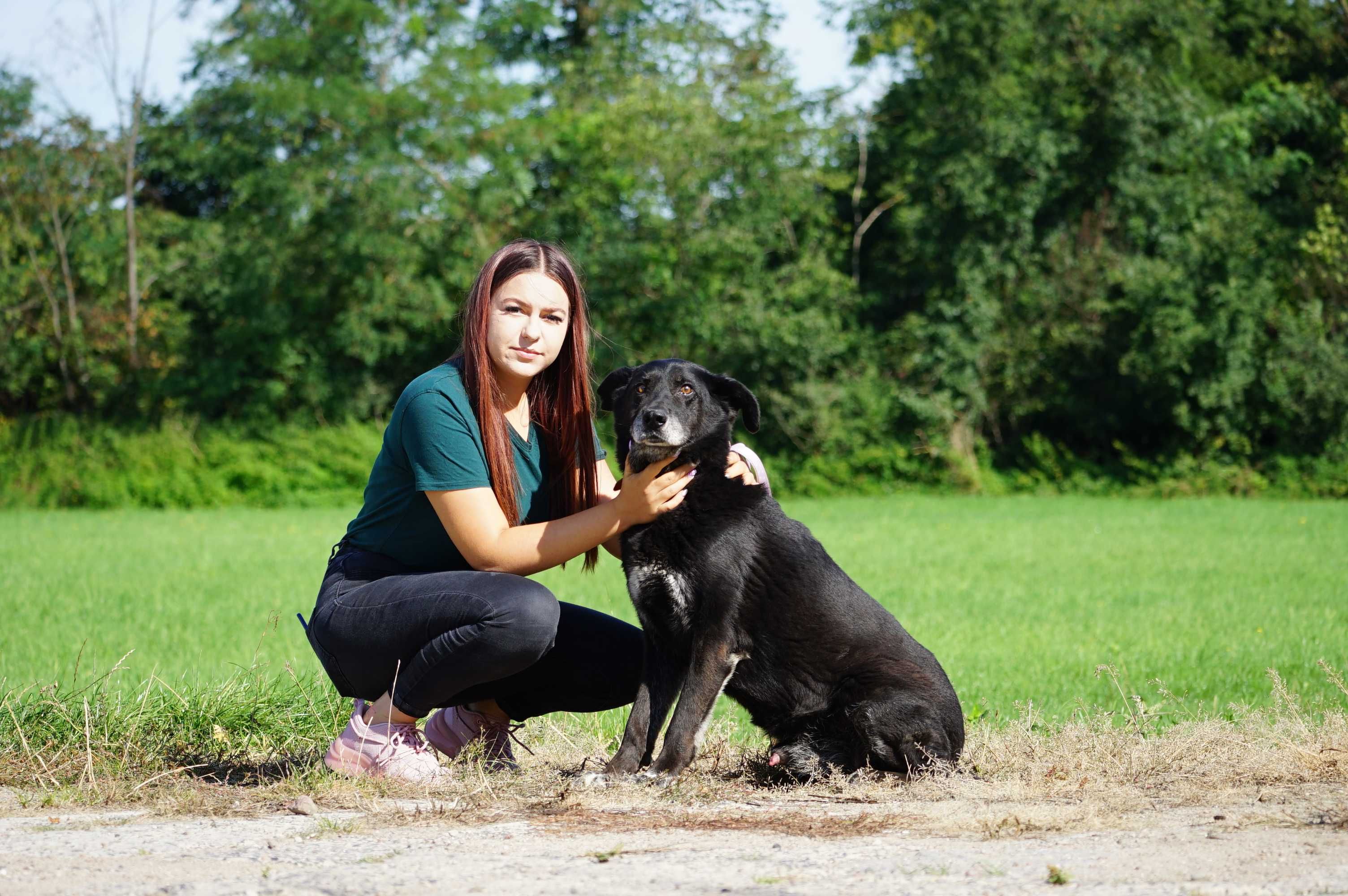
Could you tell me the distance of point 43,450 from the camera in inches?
922

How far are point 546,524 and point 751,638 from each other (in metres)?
0.76

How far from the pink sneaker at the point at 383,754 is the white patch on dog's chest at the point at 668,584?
873 millimetres

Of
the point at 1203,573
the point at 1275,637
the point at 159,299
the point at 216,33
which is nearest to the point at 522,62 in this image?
the point at 216,33

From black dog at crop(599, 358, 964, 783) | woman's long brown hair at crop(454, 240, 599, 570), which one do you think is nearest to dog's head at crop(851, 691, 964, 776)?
black dog at crop(599, 358, 964, 783)

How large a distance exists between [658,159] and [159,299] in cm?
1232

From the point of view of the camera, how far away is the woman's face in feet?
13.1

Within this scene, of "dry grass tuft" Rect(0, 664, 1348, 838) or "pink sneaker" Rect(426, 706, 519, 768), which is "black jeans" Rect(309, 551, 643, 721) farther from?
"dry grass tuft" Rect(0, 664, 1348, 838)

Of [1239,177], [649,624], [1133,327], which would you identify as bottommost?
[649,624]

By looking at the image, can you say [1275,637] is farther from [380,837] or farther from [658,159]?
[658,159]

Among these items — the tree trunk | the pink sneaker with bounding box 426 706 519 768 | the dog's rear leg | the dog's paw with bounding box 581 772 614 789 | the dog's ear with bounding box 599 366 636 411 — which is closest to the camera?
the dog's paw with bounding box 581 772 614 789

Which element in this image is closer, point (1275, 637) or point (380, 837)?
point (380, 837)

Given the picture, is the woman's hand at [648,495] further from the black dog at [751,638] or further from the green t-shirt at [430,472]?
the green t-shirt at [430,472]

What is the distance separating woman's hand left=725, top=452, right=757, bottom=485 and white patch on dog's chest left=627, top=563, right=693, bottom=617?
400 mm

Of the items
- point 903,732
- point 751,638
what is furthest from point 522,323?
point 903,732
